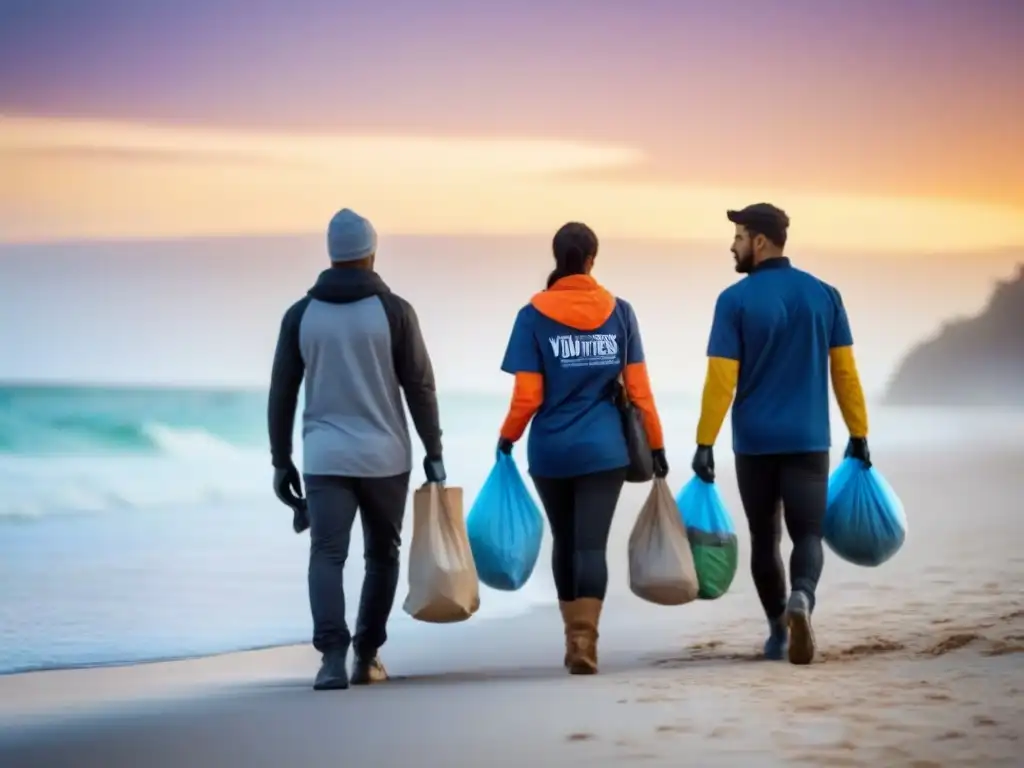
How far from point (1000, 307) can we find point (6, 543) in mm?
11980

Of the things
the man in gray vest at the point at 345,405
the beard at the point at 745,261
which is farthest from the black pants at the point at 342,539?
the beard at the point at 745,261

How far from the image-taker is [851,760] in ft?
9.04

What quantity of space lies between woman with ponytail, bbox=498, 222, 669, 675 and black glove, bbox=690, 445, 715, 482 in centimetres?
9

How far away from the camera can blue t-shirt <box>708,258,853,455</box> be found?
392cm

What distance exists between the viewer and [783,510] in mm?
4043

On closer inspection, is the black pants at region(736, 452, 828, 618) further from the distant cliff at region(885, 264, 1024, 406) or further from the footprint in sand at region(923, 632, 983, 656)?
the distant cliff at region(885, 264, 1024, 406)

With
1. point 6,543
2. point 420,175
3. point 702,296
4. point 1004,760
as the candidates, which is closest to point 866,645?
point 1004,760

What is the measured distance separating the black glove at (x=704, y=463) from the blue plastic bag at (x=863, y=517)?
320 mm

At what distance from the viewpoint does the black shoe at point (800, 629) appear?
379 centimetres

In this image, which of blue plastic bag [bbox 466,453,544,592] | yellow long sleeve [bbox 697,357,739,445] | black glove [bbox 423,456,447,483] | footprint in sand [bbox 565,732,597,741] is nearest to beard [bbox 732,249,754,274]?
yellow long sleeve [bbox 697,357,739,445]

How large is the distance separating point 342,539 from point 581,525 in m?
0.55

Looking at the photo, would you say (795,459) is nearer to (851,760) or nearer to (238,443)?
(851,760)

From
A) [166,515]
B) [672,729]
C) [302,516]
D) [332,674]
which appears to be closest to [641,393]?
[302,516]

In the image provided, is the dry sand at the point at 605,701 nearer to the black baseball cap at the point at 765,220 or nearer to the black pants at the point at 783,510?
the black pants at the point at 783,510
